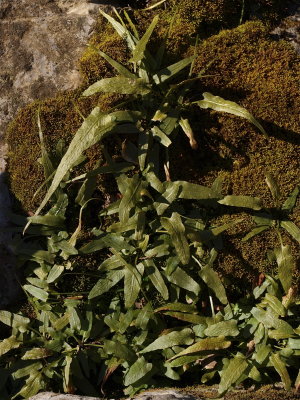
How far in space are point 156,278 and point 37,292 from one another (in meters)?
0.73

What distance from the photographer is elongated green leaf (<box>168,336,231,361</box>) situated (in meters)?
3.08

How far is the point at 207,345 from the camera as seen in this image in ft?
10.1

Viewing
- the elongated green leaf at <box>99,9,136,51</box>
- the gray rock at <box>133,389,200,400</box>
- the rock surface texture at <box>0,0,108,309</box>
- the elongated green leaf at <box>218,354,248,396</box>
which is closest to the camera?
the gray rock at <box>133,389,200,400</box>

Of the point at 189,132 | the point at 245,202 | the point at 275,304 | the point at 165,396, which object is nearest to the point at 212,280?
the point at 275,304

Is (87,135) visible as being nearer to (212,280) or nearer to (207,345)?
(212,280)

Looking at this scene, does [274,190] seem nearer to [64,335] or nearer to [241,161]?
[241,161]

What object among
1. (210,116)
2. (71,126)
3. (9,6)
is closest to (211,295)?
(210,116)

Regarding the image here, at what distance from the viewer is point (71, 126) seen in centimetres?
345

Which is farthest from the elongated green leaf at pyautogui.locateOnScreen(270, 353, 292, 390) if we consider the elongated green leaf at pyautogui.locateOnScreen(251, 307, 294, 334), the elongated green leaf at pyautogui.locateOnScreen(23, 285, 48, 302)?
the elongated green leaf at pyautogui.locateOnScreen(23, 285, 48, 302)

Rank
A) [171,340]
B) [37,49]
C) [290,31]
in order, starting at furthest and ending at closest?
1. [37,49]
2. [290,31]
3. [171,340]

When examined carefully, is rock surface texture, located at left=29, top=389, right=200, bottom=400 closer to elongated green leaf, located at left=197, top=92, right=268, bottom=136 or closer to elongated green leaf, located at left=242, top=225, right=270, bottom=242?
elongated green leaf, located at left=242, top=225, right=270, bottom=242

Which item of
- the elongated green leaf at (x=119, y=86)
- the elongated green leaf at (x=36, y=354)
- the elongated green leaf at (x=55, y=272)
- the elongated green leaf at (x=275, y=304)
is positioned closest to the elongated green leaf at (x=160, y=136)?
the elongated green leaf at (x=119, y=86)

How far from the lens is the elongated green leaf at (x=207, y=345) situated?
308 centimetres

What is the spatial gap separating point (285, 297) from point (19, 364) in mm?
1604
